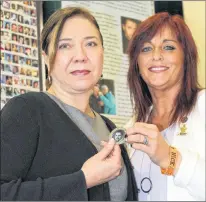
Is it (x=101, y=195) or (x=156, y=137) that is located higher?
(x=156, y=137)

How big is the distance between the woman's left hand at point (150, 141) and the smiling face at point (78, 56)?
16cm

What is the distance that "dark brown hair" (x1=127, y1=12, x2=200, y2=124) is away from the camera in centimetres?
132

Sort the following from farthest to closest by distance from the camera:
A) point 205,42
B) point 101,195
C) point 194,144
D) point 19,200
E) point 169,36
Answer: point 205,42
point 169,36
point 194,144
point 101,195
point 19,200

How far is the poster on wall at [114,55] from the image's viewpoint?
180 cm

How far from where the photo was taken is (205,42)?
7.27 ft

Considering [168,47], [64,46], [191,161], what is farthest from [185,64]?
[64,46]

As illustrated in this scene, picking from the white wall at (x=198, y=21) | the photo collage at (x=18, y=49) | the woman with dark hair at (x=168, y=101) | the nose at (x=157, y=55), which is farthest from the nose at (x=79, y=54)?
the white wall at (x=198, y=21)

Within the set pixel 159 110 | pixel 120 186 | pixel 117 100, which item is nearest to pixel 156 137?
pixel 120 186

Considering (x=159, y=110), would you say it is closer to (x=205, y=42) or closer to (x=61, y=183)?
(x=61, y=183)

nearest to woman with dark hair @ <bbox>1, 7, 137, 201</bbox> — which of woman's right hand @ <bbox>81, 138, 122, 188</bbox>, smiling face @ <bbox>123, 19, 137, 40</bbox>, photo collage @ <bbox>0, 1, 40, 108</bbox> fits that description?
woman's right hand @ <bbox>81, 138, 122, 188</bbox>

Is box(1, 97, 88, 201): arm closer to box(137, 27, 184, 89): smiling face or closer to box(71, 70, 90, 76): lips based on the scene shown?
box(71, 70, 90, 76): lips

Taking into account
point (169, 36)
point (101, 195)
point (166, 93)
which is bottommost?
point (101, 195)

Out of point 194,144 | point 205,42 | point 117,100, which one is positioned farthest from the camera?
point 205,42

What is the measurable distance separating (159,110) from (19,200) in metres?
0.73
